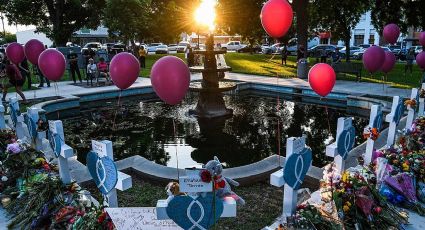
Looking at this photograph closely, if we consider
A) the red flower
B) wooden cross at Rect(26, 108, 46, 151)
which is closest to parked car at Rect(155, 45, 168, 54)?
wooden cross at Rect(26, 108, 46, 151)

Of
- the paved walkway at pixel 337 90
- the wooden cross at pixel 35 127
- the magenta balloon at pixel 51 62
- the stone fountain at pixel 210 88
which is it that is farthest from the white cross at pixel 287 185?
the paved walkway at pixel 337 90

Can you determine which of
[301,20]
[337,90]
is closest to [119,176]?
[337,90]

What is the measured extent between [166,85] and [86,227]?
8.01ft

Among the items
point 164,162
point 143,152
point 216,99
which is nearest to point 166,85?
point 164,162

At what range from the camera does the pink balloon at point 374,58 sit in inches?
359

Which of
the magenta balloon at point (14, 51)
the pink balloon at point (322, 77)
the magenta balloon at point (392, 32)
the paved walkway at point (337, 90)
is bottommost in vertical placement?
the paved walkway at point (337, 90)

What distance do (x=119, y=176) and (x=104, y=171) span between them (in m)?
0.20

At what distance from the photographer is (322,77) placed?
6.98 meters

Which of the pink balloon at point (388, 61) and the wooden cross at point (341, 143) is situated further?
the pink balloon at point (388, 61)

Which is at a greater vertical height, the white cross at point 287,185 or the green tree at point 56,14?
the green tree at point 56,14

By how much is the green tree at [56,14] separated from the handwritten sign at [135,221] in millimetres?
32323

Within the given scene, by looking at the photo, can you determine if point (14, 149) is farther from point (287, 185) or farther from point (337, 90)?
point (337, 90)

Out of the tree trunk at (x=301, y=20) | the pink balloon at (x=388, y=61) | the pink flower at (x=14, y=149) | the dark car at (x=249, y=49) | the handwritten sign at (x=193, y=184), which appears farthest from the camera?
the dark car at (x=249, y=49)

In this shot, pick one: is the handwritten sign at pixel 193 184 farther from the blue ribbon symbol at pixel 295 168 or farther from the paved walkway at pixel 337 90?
the paved walkway at pixel 337 90
